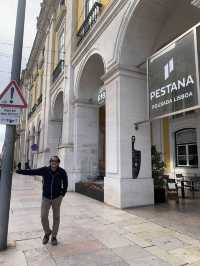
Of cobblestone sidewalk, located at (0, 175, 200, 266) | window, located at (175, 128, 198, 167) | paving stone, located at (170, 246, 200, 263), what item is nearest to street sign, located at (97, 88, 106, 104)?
window, located at (175, 128, 198, 167)

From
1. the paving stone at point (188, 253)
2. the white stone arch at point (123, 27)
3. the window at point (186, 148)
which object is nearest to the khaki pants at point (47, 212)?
the paving stone at point (188, 253)

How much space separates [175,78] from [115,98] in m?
2.36

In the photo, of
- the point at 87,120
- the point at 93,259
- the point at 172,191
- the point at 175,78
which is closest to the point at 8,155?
the point at 93,259

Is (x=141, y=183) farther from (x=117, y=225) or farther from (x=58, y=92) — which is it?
(x=58, y=92)

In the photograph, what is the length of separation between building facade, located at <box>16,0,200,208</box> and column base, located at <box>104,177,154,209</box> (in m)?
0.03

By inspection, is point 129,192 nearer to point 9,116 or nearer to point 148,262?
point 148,262

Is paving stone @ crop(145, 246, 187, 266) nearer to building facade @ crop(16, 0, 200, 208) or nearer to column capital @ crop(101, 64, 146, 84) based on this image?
building facade @ crop(16, 0, 200, 208)

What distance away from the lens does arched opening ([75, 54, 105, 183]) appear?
1222 centimetres

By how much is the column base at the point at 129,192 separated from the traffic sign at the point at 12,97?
4.43m

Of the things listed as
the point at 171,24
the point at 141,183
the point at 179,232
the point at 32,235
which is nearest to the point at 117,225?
the point at 179,232

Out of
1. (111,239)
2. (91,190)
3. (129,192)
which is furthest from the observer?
(91,190)

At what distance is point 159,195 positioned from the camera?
8727 mm

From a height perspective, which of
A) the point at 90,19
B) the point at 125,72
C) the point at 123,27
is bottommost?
the point at 125,72

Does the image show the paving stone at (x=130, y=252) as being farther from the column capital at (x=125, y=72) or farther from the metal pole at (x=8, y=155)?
the column capital at (x=125, y=72)
